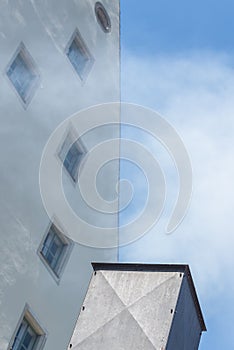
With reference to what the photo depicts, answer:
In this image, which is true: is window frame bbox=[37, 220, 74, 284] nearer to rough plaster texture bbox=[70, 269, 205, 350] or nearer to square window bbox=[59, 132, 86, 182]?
square window bbox=[59, 132, 86, 182]

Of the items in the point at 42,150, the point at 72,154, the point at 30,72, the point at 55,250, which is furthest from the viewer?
the point at 72,154

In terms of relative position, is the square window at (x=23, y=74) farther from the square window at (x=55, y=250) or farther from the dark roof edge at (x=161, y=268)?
the dark roof edge at (x=161, y=268)

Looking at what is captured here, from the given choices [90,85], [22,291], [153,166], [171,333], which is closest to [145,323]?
[171,333]

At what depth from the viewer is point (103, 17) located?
25781 mm

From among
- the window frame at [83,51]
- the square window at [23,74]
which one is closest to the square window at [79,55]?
the window frame at [83,51]

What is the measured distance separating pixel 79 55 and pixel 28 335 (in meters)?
9.27

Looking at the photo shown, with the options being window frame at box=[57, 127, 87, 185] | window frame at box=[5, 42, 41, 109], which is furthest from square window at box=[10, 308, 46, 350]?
window frame at box=[5, 42, 41, 109]

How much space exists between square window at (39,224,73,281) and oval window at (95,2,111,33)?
814 cm

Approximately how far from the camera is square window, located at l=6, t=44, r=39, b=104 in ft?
65.7

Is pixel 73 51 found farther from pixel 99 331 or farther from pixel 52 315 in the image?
pixel 99 331

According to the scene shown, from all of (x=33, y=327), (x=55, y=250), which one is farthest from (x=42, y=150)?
(x=33, y=327)

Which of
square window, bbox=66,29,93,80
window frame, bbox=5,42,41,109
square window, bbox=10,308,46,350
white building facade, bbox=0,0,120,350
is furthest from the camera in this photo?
square window, bbox=66,29,93,80

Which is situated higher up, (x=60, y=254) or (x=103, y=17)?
(x=103, y=17)

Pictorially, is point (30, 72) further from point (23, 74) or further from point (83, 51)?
point (83, 51)
